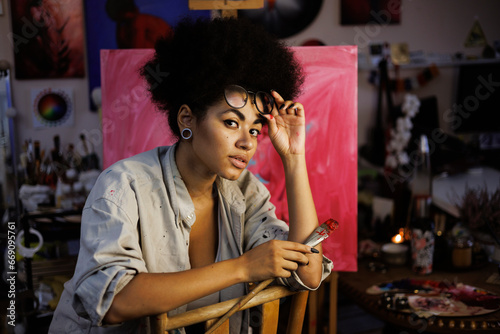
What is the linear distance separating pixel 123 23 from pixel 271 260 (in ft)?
6.55

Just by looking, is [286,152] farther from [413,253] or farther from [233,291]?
[413,253]

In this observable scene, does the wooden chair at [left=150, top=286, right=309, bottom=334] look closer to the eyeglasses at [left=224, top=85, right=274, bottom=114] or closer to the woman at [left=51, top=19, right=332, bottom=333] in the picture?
the woman at [left=51, top=19, right=332, bottom=333]

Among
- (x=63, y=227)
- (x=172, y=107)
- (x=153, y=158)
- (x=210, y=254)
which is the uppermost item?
(x=172, y=107)

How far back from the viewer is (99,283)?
85 centimetres

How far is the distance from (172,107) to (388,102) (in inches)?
71.0

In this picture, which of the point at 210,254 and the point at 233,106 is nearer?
the point at 233,106

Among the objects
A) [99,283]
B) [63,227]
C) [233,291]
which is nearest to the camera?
[99,283]

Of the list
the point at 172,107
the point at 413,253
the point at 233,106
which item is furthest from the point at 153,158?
the point at 413,253

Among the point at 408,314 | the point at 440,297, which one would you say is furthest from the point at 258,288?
the point at 440,297

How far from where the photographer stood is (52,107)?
2.46 m

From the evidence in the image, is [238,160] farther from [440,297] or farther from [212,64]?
[440,297]

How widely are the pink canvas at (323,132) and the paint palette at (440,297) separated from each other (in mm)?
173

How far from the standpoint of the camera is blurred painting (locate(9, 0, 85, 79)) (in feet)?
7.70

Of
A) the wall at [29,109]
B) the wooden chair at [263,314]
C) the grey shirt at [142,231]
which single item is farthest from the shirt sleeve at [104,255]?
the wall at [29,109]
